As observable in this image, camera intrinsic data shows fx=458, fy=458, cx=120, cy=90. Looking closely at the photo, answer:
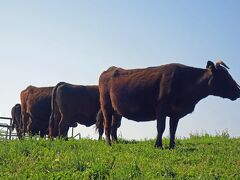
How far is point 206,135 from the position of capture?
1942 cm

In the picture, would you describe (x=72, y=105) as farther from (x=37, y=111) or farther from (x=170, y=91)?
(x=170, y=91)

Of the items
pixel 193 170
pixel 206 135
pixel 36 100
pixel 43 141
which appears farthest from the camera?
pixel 36 100

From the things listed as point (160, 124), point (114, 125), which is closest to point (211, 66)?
point (160, 124)

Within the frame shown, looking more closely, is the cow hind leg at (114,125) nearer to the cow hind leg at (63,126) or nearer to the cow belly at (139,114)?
the cow belly at (139,114)

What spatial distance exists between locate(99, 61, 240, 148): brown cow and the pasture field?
1.98 m

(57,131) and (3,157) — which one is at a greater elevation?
(3,157)

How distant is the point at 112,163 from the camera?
984 centimetres

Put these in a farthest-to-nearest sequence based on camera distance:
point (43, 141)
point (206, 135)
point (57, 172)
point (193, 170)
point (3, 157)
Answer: point (206, 135) < point (43, 141) < point (3, 157) < point (193, 170) < point (57, 172)

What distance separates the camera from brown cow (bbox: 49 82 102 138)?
806 inches

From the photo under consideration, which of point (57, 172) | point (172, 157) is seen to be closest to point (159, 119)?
point (172, 157)

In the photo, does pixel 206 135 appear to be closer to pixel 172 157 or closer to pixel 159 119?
pixel 159 119

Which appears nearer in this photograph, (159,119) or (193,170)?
(193,170)

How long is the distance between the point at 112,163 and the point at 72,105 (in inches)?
438

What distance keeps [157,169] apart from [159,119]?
487 centimetres
